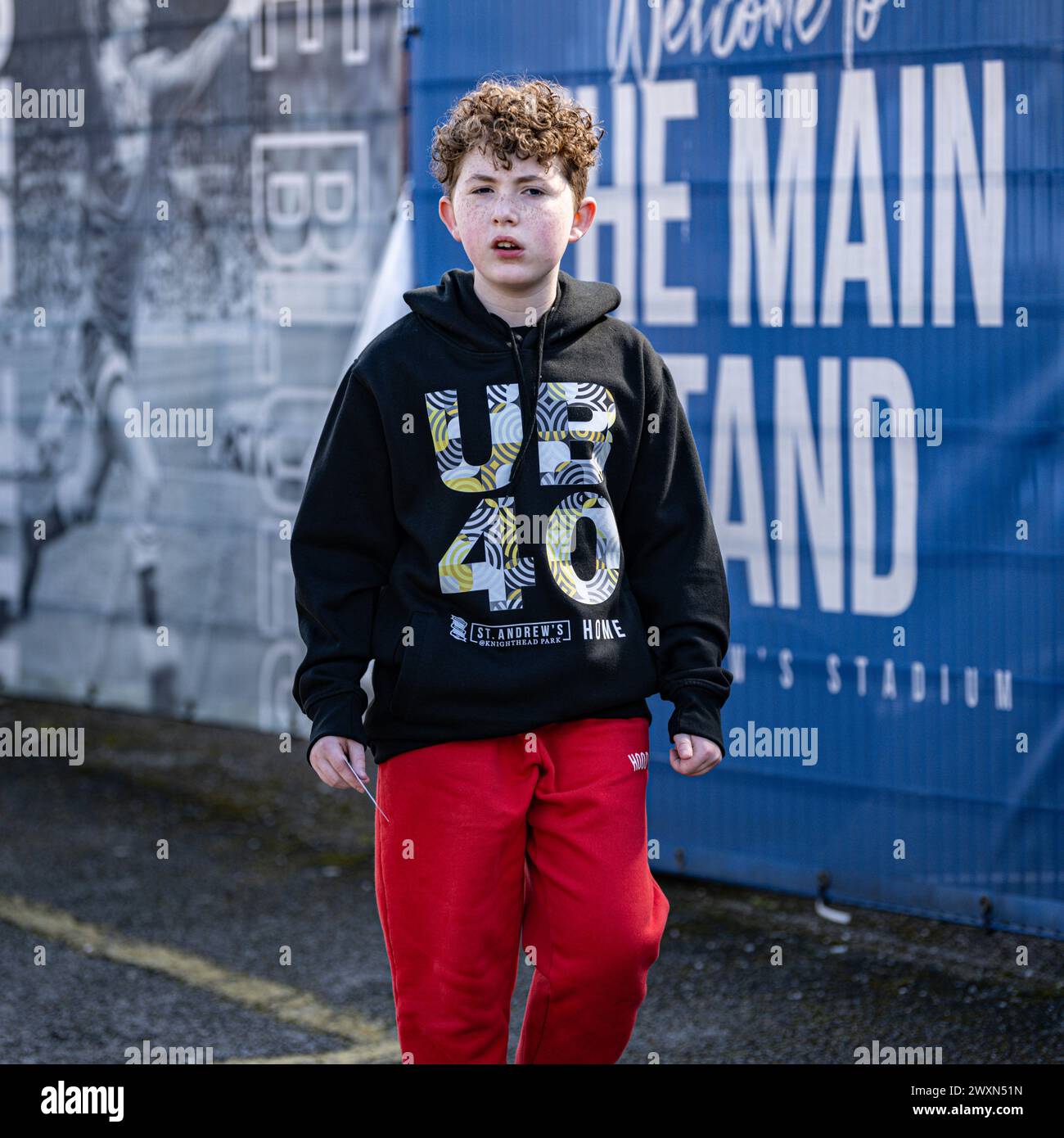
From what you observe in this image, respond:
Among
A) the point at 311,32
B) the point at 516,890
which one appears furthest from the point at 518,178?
the point at 311,32

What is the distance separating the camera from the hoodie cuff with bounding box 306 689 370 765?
2.79 metres

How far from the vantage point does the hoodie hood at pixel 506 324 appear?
2.83 metres

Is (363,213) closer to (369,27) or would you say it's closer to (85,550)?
(369,27)

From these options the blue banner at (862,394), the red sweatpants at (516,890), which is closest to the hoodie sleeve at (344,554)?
the red sweatpants at (516,890)

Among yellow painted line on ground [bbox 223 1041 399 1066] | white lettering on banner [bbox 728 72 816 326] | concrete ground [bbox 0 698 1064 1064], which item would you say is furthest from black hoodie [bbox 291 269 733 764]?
white lettering on banner [bbox 728 72 816 326]

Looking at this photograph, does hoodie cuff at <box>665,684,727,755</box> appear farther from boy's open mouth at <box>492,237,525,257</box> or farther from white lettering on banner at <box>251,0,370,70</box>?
white lettering on banner at <box>251,0,370,70</box>

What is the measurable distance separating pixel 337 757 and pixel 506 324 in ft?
2.41

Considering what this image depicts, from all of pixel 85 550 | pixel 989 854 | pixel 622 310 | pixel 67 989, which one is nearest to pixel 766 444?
pixel 622 310

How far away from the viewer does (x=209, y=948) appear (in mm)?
4484

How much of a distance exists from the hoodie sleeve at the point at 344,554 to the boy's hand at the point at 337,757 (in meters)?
0.01

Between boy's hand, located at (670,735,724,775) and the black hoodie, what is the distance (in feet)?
0.07

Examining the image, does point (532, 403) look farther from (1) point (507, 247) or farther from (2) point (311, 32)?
(2) point (311, 32)

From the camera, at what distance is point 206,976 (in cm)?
429

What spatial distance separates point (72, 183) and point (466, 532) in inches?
140
